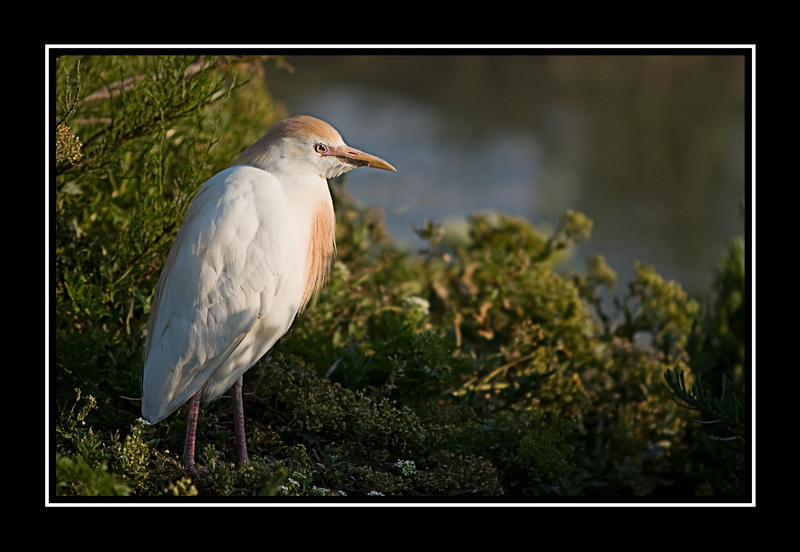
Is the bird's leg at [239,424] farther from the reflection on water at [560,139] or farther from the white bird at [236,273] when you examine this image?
the reflection on water at [560,139]

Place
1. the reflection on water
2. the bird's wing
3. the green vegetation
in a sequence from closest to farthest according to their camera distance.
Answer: the bird's wing
the green vegetation
the reflection on water

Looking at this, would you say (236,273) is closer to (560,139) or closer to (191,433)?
(191,433)

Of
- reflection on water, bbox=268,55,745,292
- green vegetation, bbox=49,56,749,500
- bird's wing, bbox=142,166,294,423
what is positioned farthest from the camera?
reflection on water, bbox=268,55,745,292

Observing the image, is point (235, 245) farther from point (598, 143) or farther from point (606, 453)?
point (598, 143)

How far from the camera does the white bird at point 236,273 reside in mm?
2410

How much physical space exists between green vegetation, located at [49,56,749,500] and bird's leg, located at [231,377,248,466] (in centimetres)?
7

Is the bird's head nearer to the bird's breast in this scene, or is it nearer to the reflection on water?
the bird's breast

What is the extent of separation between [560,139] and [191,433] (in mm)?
8579

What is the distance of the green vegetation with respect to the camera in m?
2.55

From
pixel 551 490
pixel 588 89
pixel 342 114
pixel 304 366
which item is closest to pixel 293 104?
pixel 342 114

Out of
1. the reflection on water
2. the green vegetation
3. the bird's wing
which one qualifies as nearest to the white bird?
the bird's wing

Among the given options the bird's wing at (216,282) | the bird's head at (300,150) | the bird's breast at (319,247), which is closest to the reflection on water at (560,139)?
the bird's breast at (319,247)

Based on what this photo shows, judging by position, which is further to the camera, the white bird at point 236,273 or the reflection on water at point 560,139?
the reflection on water at point 560,139

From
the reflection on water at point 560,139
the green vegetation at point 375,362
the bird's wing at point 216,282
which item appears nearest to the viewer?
the bird's wing at point 216,282
